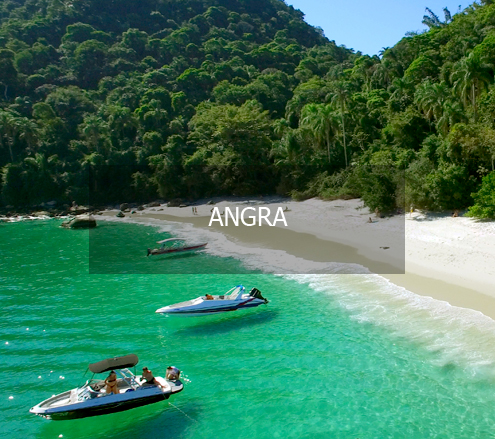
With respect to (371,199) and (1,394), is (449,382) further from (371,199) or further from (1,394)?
(371,199)

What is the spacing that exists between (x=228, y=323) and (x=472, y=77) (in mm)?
40558

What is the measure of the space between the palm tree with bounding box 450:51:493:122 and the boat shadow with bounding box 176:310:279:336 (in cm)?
3551

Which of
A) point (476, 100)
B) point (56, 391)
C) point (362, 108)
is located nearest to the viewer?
point (56, 391)

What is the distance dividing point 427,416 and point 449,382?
2.17 metres

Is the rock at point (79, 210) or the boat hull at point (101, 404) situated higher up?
the rock at point (79, 210)

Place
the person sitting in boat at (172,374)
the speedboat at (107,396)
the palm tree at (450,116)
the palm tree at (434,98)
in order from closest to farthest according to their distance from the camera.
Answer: the speedboat at (107,396) → the person sitting in boat at (172,374) → the palm tree at (450,116) → the palm tree at (434,98)

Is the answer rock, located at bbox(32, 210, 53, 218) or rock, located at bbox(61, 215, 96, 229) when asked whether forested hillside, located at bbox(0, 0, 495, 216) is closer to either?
rock, located at bbox(32, 210, 53, 218)

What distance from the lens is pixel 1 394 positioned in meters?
15.0

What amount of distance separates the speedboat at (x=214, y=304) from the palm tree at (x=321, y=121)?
39.2 metres

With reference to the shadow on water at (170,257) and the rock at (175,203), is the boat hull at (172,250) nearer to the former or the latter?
the shadow on water at (170,257)

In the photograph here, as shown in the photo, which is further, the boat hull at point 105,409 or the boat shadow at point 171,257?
the boat shadow at point 171,257

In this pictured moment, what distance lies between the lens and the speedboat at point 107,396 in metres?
12.7

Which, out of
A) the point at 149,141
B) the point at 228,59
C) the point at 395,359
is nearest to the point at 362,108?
the point at 149,141

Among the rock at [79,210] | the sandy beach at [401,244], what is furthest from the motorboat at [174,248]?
the rock at [79,210]
